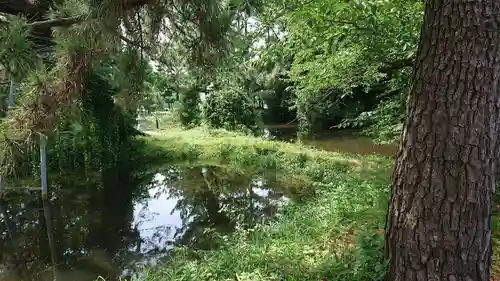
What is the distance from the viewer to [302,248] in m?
3.13

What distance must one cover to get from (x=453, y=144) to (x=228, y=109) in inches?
502

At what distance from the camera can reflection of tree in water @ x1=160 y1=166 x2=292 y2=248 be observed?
19.2 ft

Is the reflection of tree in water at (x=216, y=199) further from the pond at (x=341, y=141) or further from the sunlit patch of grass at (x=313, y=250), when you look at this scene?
the pond at (x=341, y=141)

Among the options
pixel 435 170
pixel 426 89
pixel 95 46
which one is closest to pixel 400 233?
pixel 435 170

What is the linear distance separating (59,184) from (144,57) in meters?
6.59

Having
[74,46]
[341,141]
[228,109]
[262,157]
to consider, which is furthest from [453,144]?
[341,141]

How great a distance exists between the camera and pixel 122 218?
660cm

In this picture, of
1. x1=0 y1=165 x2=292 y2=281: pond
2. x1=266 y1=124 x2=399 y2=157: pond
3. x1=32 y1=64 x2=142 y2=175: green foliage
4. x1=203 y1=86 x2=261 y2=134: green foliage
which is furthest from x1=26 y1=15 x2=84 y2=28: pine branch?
x1=203 y1=86 x2=261 y2=134: green foliage

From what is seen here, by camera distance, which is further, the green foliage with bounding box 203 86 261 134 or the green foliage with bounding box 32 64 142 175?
the green foliage with bounding box 203 86 261 134

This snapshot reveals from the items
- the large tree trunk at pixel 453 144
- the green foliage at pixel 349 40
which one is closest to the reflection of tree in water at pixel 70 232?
the green foliage at pixel 349 40

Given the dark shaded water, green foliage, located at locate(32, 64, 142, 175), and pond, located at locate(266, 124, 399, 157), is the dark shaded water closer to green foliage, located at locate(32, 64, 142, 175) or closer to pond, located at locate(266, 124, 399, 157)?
green foliage, located at locate(32, 64, 142, 175)

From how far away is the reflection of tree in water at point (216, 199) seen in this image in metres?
5.85

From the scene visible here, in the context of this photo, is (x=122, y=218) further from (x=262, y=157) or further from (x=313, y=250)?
(x=313, y=250)

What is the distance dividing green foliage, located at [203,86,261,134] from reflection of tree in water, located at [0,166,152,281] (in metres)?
6.09
